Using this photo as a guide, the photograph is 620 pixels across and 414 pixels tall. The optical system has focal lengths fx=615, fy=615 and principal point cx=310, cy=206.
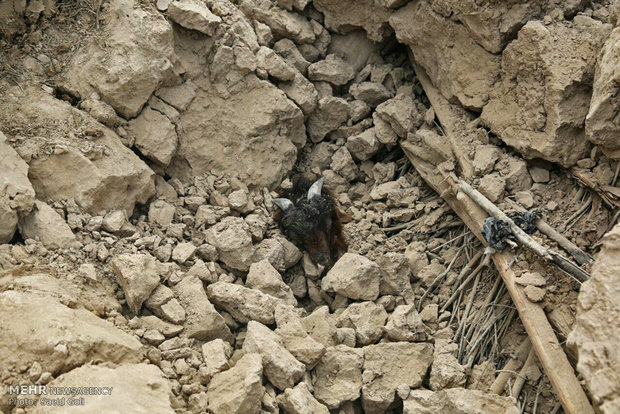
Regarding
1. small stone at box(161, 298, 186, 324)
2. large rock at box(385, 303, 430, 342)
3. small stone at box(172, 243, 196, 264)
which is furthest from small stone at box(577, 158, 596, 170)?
small stone at box(161, 298, 186, 324)

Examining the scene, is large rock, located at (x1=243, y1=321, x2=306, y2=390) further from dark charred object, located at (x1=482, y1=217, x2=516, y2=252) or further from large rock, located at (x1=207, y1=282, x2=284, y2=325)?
dark charred object, located at (x1=482, y1=217, x2=516, y2=252)

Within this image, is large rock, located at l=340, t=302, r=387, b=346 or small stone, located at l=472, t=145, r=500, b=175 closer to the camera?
large rock, located at l=340, t=302, r=387, b=346

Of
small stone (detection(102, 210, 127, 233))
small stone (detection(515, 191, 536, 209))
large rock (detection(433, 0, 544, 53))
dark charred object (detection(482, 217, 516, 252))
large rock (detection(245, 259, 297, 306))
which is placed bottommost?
small stone (detection(102, 210, 127, 233))

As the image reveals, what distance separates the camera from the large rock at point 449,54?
581cm

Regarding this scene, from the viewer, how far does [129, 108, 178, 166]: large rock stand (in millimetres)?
5625

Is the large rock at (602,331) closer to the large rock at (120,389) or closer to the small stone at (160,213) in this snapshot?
the large rock at (120,389)

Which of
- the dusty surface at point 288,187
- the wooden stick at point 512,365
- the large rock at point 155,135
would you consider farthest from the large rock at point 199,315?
the wooden stick at point 512,365

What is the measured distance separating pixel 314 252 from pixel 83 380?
2832 millimetres

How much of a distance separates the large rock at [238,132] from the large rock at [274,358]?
2.11m

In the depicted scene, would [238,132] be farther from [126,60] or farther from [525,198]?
[525,198]

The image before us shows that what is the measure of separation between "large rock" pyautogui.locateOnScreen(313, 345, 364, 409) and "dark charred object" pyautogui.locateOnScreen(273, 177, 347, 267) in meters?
1.30

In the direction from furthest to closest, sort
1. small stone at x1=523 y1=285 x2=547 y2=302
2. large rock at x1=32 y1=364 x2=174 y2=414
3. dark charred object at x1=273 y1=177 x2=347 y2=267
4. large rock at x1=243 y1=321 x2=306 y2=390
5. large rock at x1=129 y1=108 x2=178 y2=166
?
dark charred object at x1=273 y1=177 x2=347 y2=267
large rock at x1=129 y1=108 x2=178 y2=166
small stone at x1=523 y1=285 x2=547 y2=302
large rock at x1=243 y1=321 x2=306 y2=390
large rock at x1=32 y1=364 x2=174 y2=414

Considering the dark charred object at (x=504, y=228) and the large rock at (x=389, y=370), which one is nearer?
the large rock at (x=389, y=370)

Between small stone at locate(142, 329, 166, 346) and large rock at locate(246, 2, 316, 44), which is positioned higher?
large rock at locate(246, 2, 316, 44)
